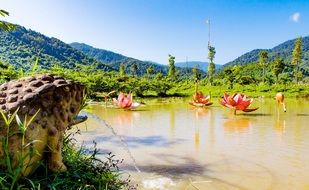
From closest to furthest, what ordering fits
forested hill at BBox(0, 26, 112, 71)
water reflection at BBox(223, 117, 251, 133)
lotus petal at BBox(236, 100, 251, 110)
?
water reflection at BBox(223, 117, 251, 133) < lotus petal at BBox(236, 100, 251, 110) < forested hill at BBox(0, 26, 112, 71)

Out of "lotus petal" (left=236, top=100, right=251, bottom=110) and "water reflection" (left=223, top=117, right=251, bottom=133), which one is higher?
"lotus petal" (left=236, top=100, right=251, bottom=110)

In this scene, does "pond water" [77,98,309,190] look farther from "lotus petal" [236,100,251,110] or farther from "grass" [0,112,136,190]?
"lotus petal" [236,100,251,110]

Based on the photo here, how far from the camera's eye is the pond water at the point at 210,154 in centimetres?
475

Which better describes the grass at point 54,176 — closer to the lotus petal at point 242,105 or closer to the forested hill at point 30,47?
the lotus petal at point 242,105

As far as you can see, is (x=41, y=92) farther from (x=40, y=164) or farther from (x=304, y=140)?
(x=304, y=140)

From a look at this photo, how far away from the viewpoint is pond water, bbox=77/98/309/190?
4.75 metres

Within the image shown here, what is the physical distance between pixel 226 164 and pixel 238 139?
2.51 metres

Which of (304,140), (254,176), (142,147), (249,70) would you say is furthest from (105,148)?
(249,70)

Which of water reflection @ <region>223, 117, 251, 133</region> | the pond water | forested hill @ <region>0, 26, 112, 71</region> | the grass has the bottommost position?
the pond water

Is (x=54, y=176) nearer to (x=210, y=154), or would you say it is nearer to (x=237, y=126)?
(x=210, y=154)

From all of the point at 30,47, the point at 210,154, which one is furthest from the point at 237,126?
the point at 30,47

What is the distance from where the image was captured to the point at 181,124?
423 inches

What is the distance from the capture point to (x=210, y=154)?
639cm

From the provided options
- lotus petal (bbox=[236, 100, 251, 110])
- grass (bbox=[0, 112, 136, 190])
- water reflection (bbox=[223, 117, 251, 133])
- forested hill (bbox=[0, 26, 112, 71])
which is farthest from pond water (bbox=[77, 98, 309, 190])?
forested hill (bbox=[0, 26, 112, 71])
